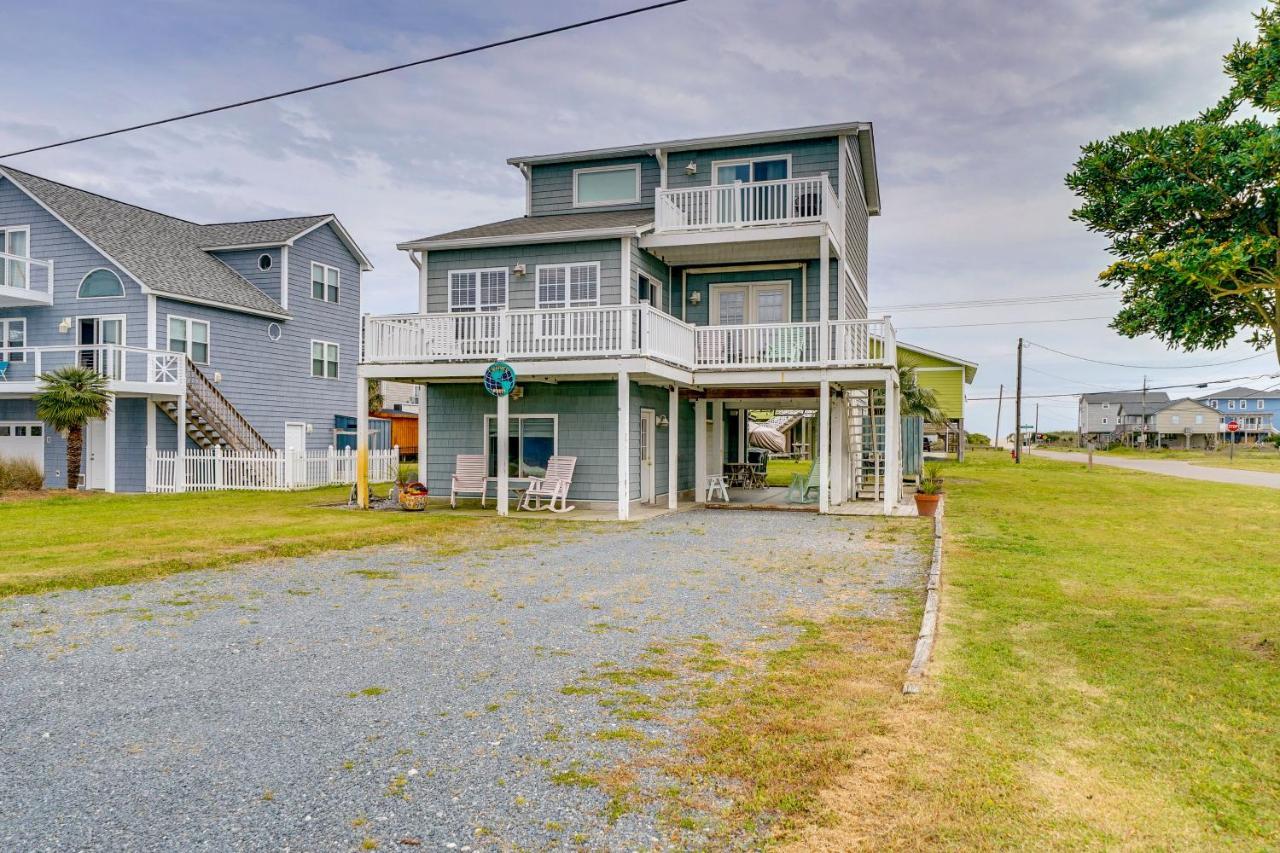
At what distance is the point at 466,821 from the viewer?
3457 mm

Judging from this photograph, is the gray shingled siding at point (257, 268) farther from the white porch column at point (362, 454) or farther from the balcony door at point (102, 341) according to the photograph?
the white porch column at point (362, 454)

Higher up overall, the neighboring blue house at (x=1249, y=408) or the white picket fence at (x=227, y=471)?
the neighboring blue house at (x=1249, y=408)

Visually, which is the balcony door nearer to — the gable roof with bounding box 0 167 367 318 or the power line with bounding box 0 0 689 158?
the gable roof with bounding box 0 167 367 318

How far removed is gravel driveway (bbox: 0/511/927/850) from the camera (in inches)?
137

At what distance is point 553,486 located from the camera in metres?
Answer: 17.1

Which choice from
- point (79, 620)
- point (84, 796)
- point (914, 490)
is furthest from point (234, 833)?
point (914, 490)

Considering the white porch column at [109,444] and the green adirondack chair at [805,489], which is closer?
the green adirondack chair at [805,489]

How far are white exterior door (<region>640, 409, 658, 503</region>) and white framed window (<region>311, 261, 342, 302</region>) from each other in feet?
50.5

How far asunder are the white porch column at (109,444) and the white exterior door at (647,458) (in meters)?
14.5

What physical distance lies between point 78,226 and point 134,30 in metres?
11.2

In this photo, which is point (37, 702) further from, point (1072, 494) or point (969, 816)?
point (1072, 494)

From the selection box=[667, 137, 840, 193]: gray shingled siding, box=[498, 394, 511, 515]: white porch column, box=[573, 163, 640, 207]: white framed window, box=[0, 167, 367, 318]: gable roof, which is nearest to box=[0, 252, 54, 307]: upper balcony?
box=[0, 167, 367, 318]: gable roof

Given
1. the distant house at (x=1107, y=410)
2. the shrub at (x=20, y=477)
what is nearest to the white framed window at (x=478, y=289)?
the shrub at (x=20, y=477)

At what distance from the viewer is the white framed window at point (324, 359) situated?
27819 millimetres
